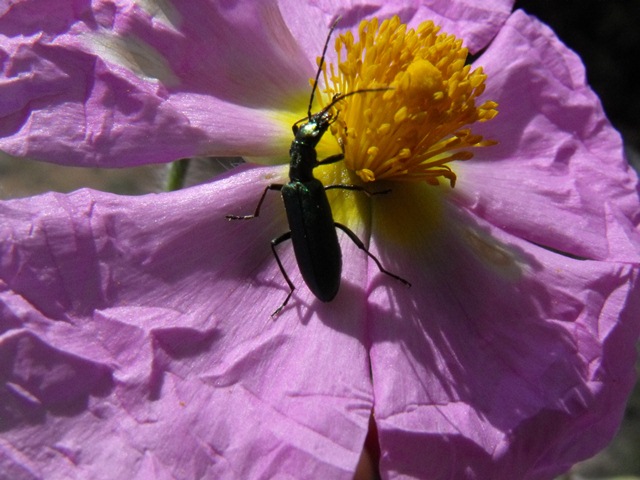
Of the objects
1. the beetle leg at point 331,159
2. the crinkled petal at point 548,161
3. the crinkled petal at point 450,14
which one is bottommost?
the beetle leg at point 331,159

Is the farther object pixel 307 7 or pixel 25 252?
pixel 307 7

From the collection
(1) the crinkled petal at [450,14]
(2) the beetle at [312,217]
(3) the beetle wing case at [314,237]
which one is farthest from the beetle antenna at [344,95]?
(1) the crinkled petal at [450,14]

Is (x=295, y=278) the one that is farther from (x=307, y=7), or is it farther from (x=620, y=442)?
(x=620, y=442)

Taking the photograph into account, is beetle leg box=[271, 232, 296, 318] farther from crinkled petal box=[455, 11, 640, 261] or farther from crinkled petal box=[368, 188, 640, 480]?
crinkled petal box=[455, 11, 640, 261]

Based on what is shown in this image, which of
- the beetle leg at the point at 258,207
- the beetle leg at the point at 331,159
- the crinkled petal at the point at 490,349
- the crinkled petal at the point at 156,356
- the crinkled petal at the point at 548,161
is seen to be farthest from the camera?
the crinkled petal at the point at 548,161

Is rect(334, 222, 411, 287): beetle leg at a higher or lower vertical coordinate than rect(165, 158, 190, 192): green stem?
higher

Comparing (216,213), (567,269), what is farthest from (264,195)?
(567,269)

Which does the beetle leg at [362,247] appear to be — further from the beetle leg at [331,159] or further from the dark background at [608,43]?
the dark background at [608,43]

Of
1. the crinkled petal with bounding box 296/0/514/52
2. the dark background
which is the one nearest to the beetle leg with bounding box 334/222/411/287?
the crinkled petal with bounding box 296/0/514/52
